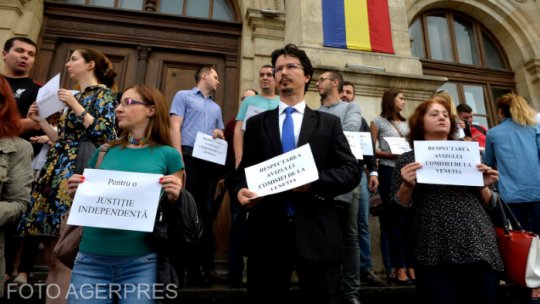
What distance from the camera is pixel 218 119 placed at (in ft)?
13.7

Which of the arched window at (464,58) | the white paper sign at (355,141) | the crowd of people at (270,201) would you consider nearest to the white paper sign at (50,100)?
the crowd of people at (270,201)

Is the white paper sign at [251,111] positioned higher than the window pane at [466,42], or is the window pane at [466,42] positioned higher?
the window pane at [466,42]

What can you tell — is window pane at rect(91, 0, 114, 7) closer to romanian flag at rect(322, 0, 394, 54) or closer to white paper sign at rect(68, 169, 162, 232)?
romanian flag at rect(322, 0, 394, 54)

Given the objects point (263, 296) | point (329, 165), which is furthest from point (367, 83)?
point (263, 296)

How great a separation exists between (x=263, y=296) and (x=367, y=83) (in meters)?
3.43

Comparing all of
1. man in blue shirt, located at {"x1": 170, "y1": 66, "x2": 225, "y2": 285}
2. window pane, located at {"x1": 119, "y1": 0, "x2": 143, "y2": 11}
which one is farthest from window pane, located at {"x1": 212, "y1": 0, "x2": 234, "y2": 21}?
man in blue shirt, located at {"x1": 170, "y1": 66, "x2": 225, "y2": 285}

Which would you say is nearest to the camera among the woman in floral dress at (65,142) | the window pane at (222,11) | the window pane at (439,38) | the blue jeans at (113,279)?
the blue jeans at (113,279)

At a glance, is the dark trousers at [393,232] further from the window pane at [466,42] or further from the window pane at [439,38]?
the window pane at [466,42]

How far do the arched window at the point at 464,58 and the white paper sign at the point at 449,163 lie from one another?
6065 millimetres

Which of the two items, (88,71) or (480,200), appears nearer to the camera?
(480,200)

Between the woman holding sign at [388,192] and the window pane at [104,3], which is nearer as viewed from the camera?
the woman holding sign at [388,192]

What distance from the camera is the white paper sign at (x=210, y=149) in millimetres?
3623

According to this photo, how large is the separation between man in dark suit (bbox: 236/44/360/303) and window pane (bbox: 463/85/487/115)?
22.8ft

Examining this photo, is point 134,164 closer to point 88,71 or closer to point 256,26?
point 88,71
